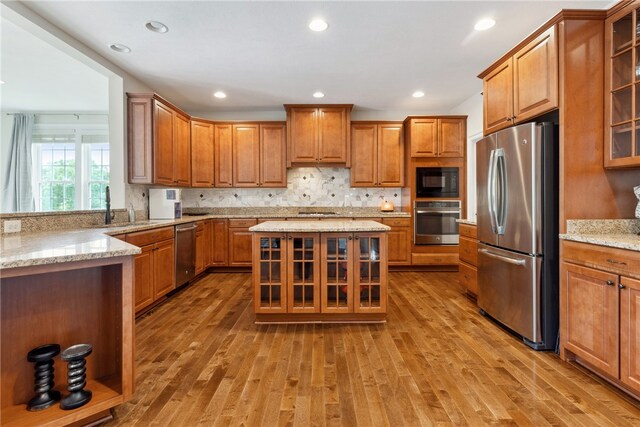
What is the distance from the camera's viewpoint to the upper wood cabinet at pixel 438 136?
484 cm

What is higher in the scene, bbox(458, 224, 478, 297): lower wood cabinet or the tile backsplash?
the tile backsplash

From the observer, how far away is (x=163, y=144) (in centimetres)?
387

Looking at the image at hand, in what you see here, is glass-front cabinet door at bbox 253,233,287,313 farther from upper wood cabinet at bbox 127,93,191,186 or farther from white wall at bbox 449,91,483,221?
white wall at bbox 449,91,483,221

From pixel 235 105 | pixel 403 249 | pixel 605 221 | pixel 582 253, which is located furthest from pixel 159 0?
pixel 403 249

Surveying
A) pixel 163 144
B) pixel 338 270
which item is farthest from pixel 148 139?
pixel 338 270

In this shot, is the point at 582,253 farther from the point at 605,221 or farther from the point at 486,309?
the point at 486,309

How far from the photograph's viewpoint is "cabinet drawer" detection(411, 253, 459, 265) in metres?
4.80

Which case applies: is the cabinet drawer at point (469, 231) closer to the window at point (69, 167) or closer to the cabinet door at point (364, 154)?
the cabinet door at point (364, 154)

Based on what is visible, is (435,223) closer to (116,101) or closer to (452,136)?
(452,136)

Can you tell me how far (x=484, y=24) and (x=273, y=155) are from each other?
334 cm

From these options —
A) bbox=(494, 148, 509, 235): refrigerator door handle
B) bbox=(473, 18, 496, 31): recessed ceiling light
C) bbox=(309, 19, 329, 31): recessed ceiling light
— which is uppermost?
bbox=(473, 18, 496, 31): recessed ceiling light

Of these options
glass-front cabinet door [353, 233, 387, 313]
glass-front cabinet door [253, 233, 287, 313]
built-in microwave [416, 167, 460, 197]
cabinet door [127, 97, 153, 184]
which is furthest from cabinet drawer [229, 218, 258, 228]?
built-in microwave [416, 167, 460, 197]

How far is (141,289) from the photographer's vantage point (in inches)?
117

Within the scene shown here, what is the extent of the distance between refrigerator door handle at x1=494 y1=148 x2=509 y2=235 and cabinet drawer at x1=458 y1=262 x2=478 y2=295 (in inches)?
35.5
